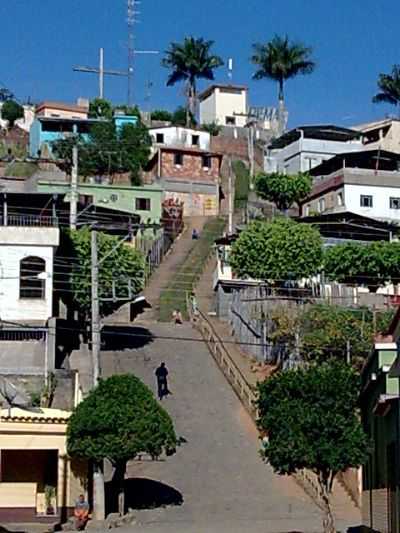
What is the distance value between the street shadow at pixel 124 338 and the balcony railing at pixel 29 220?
18.1 feet

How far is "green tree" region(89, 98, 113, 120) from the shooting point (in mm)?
99338

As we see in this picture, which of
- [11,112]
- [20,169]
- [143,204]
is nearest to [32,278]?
[143,204]

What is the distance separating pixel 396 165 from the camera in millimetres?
84375

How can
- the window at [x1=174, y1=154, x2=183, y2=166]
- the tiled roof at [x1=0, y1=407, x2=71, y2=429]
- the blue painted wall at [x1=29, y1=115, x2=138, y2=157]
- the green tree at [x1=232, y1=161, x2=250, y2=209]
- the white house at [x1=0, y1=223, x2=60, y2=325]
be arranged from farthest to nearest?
the blue painted wall at [x1=29, y1=115, x2=138, y2=157]
the green tree at [x1=232, y1=161, x2=250, y2=209]
the window at [x1=174, y1=154, x2=183, y2=166]
the white house at [x1=0, y1=223, x2=60, y2=325]
the tiled roof at [x1=0, y1=407, x2=71, y2=429]

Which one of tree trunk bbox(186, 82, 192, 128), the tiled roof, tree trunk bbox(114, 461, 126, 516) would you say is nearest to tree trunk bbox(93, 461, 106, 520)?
tree trunk bbox(114, 461, 126, 516)

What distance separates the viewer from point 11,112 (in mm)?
104562

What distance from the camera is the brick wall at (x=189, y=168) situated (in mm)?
90744

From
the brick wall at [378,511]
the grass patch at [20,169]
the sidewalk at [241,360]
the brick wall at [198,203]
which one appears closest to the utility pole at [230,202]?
the brick wall at [198,203]

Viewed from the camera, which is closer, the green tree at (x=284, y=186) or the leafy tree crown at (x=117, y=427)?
the leafy tree crown at (x=117, y=427)

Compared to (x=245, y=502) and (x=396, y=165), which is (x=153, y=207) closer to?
(x=396, y=165)

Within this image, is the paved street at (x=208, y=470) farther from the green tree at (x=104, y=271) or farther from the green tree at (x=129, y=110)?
the green tree at (x=129, y=110)

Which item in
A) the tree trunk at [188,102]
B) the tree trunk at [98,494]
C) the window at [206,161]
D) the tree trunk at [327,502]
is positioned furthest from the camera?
the tree trunk at [188,102]

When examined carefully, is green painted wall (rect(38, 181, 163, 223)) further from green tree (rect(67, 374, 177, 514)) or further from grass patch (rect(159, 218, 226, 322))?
green tree (rect(67, 374, 177, 514))

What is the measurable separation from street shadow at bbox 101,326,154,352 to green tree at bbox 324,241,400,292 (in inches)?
412
